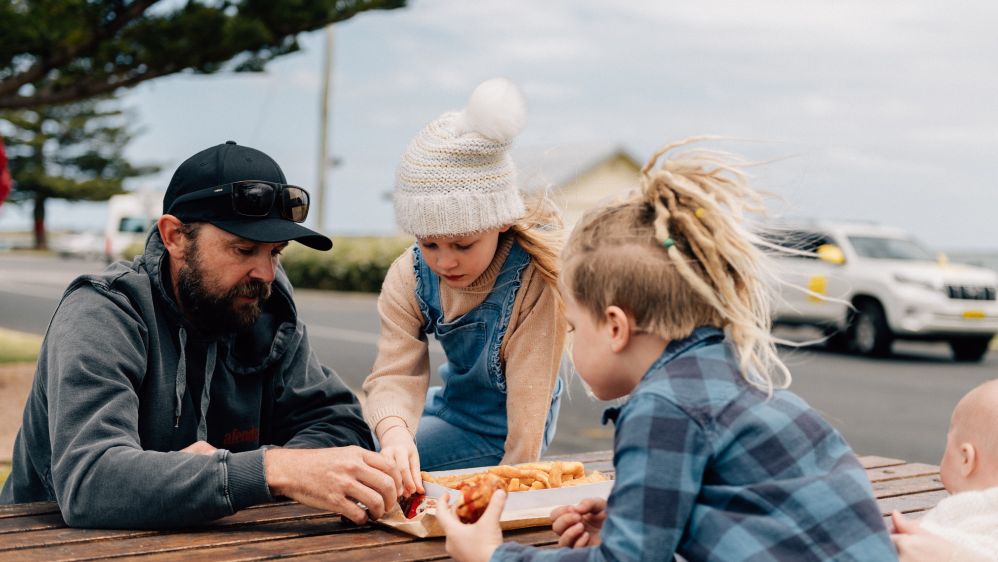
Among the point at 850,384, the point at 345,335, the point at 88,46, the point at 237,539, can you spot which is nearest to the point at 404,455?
the point at 237,539

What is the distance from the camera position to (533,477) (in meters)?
2.26

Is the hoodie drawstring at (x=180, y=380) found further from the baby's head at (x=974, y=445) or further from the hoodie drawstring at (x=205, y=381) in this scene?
the baby's head at (x=974, y=445)

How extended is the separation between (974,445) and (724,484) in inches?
29.0

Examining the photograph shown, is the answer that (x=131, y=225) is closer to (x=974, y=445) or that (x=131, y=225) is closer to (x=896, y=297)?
(x=896, y=297)

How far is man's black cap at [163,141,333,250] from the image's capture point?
2.52 m

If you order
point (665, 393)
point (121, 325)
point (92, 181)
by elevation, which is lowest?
point (92, 181)

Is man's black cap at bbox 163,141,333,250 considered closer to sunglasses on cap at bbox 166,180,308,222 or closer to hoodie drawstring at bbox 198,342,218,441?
sunglasses on cap at bbox 166,180,308,222

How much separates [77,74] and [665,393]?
370 inches

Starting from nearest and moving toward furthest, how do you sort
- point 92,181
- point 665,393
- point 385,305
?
point 665,393, point 385,305, point 92,181

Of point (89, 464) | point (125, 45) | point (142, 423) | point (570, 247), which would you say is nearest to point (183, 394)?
point (142, 423)

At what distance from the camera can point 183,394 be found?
2510mm

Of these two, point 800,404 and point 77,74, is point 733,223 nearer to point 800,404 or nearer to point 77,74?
point 800,404

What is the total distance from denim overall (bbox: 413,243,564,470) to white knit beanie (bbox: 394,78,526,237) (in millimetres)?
244

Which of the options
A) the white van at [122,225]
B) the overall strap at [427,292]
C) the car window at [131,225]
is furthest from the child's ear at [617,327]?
the car window at [131,225]
